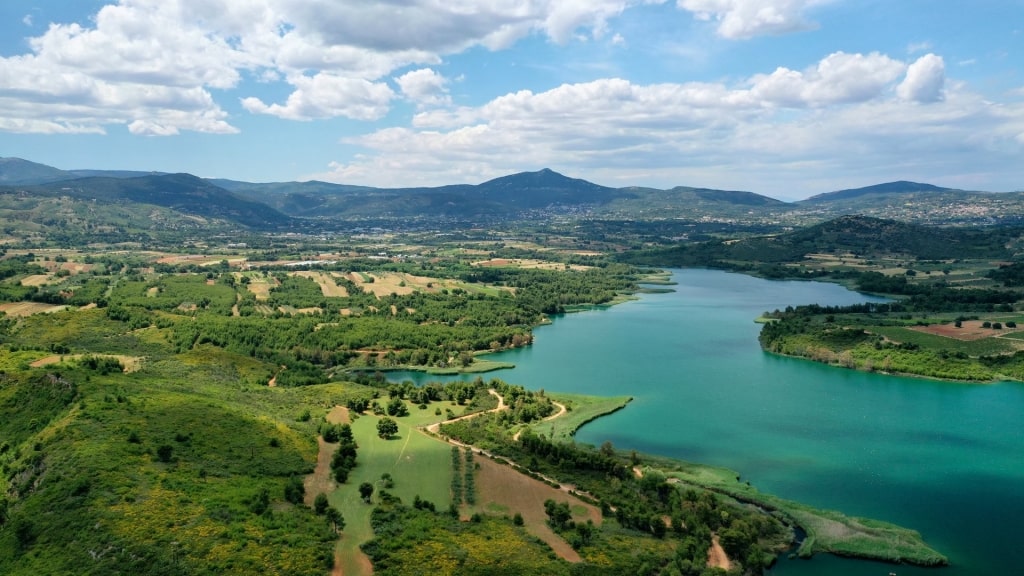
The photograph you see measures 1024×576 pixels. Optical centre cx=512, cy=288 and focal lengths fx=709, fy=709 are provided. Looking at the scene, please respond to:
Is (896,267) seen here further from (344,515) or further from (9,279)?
(9,279)

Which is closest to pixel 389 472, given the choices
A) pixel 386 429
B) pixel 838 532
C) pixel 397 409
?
pixel 386 429

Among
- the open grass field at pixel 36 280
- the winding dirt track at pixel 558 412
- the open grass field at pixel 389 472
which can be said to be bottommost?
the open grass field at pixel 36 280

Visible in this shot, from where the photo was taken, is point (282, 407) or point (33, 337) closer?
point (282, 407)

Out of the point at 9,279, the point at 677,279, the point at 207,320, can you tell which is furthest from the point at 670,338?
→ the point at 9,279

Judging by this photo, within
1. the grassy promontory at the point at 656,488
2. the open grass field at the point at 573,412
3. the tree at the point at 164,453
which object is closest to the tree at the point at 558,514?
the grassy promontory at the point at 656,488

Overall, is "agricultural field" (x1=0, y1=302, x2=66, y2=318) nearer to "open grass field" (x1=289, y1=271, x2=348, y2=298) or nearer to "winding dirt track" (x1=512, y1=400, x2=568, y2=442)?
"open grass field" (x1=289, y1=271, x2=348, y2=298)

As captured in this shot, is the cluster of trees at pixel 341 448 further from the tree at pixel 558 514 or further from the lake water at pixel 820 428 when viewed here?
the lake water at pixel 820 428

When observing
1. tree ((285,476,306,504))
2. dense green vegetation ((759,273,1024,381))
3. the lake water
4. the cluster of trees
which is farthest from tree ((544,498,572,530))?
dense green vegetation ((759,273,1024,381))
